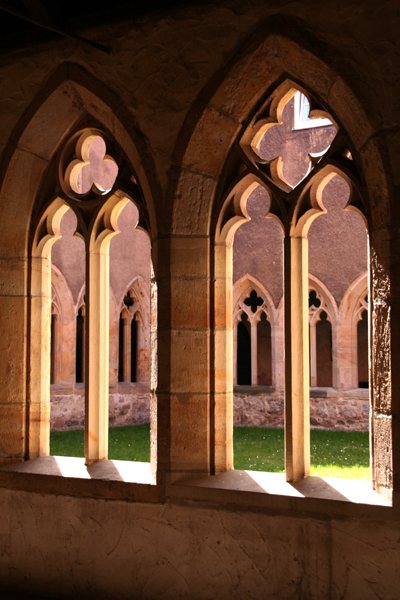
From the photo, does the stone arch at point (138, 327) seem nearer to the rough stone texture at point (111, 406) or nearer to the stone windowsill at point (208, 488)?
the rough stone texture at point (111, 406)

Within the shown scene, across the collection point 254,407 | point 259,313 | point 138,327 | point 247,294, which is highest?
point 247,294

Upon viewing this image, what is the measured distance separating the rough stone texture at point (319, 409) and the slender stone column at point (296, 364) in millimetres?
8277

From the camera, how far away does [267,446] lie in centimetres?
886

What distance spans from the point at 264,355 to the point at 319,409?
4.17 m

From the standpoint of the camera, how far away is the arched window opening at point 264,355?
1545cm

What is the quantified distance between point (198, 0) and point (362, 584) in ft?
Answer: 9.33

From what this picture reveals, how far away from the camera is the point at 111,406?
39.7ft

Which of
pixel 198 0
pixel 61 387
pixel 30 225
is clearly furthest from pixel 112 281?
pixel 198 0

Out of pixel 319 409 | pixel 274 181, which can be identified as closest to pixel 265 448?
pixel 319 409

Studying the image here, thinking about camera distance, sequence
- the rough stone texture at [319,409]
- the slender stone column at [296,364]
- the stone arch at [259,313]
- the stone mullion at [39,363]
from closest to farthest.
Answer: the slender stone column at [296,364] → the stone mullion at [39,363] → the rough stone texture at [319,409] → the stone arch at [259,313]

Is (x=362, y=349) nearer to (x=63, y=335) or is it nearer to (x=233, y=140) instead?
(x=63, y=335)

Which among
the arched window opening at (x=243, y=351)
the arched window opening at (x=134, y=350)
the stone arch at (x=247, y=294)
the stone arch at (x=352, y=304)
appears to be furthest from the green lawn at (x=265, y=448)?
the arched window opening at (x=243, y=351)

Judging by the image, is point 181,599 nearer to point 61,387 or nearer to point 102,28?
point 102,28

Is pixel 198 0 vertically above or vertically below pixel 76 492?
above
